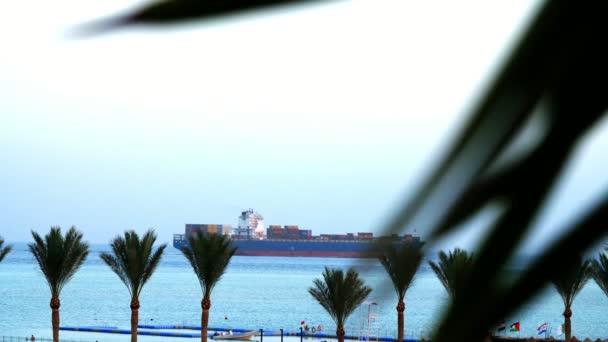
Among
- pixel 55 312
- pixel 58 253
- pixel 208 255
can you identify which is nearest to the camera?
pixel 58 253

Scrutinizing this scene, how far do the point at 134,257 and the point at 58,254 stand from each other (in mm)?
2297

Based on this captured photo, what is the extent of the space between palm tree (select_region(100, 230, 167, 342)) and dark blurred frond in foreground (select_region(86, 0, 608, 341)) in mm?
26728

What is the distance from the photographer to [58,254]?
88.8 feet

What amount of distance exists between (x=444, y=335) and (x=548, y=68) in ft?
0.35

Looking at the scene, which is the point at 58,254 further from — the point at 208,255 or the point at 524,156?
the point at 524,156

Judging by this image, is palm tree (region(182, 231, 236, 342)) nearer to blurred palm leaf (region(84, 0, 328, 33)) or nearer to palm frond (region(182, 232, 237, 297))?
palm frond (region(182, 232, 237, 297))

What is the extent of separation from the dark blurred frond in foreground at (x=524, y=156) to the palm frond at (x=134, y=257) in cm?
2672

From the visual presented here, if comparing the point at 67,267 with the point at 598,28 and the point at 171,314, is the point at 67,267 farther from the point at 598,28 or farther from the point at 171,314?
the point at 171,314

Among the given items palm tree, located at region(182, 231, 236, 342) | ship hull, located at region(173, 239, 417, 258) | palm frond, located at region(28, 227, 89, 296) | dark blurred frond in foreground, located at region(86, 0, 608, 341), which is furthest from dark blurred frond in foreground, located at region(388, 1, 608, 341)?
ship hull, located at region(173, 239, 417, 258)

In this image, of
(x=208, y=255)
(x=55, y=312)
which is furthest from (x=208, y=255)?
(x=55, y=312)

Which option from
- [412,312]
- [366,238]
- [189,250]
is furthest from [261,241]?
[366,238]

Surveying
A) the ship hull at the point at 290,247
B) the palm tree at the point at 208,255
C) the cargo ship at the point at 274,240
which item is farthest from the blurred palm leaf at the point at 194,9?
the cargo ship at the point at 274,240

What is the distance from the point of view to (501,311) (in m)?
0.32

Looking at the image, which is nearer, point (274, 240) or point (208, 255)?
point (208, 255)
